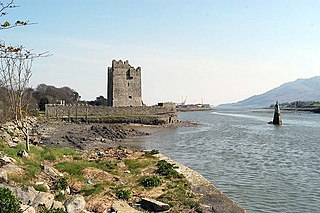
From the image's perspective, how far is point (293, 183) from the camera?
19297mm

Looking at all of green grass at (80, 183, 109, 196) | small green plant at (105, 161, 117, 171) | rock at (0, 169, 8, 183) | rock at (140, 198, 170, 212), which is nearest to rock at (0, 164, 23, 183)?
rock at (0, 169, 8, 183)

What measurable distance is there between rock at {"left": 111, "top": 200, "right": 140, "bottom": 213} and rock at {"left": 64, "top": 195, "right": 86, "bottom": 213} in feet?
3.40

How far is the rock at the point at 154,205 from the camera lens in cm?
1164

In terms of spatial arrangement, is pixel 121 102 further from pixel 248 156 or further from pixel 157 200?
pixel 157 200

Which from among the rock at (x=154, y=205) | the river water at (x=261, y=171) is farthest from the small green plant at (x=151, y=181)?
the river water at (x=261, y=171)

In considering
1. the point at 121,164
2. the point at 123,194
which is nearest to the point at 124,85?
the point at 121,164

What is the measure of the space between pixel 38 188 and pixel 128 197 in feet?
9.78

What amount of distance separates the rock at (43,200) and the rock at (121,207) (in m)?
2.12

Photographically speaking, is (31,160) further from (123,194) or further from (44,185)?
(123,194)

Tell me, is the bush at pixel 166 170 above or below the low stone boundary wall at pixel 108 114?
below

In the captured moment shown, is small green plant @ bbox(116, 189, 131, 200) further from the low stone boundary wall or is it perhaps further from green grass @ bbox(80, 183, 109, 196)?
the low stone boundary wall

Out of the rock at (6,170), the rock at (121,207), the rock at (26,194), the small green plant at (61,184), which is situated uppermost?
the rock at (6,170)

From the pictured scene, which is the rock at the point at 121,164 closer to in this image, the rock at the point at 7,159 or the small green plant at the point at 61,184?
the small green plant at the point at 61,184

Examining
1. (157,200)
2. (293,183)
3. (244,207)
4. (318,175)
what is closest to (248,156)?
(318,175)
